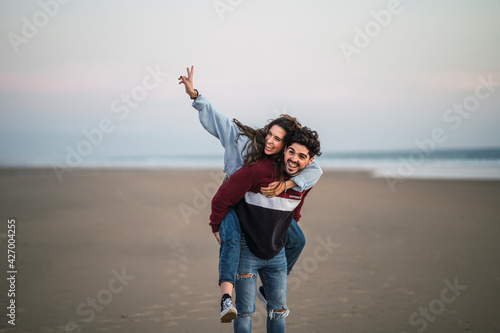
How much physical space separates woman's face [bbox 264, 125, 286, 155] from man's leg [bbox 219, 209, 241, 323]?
47cm

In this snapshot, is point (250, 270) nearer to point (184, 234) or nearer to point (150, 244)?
point (150, 244)

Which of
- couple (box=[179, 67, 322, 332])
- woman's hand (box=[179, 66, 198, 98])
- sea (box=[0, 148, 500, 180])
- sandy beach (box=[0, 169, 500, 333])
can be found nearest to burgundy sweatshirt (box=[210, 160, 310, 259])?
couple (box=[179, 67, 322, 332])

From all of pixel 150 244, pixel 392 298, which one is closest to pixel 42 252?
pixel 150 244

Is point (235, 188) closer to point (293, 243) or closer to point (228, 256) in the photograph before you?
point (228, 256)

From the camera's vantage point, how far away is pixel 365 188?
1457cm

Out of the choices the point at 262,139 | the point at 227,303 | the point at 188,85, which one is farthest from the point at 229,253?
the point at 188,85

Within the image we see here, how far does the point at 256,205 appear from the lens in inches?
114

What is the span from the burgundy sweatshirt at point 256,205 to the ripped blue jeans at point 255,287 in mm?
76

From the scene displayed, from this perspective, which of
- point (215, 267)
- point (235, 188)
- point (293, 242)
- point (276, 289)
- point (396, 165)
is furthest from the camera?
point (396, 165)

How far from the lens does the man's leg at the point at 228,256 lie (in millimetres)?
2791

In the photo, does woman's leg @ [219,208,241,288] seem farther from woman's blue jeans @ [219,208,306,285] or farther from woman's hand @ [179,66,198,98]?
woman's hand @ [179,66,198,98]

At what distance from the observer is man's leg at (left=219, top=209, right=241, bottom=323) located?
110 inches

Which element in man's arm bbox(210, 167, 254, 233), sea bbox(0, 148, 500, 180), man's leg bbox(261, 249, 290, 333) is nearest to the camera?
man's arm bbox(210, 167, 254, 233)

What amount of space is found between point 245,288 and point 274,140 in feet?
3.08
